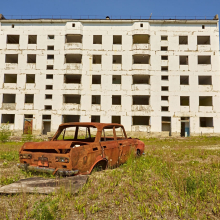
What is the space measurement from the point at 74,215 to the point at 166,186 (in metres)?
2.36

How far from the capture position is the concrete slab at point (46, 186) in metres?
3.68

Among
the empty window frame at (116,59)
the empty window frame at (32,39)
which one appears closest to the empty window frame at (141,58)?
the empty window frame at (116,59)

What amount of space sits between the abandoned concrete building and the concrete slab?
22.3m

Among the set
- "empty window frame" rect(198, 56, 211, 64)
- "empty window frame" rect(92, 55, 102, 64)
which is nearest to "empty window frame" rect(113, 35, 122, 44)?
"empty window frame" rect(92, 55, 102, 64)

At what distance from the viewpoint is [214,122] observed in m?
26.0

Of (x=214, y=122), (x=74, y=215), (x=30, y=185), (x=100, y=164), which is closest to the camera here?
(x=74, y=215)

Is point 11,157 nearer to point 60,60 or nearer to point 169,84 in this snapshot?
point 60,60

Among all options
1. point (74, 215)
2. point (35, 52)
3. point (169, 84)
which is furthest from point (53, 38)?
point (74, 215)

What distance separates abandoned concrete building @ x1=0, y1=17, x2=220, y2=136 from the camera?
2655cm

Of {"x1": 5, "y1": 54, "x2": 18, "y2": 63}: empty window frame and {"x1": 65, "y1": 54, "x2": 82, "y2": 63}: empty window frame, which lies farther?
{"x1": 5, "y1": 54, "x2": 18, "y2": 63}: empty window frame

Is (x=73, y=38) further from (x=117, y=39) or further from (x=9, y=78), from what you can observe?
(x=9, y=78)

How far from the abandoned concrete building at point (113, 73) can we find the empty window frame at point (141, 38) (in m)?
0.29

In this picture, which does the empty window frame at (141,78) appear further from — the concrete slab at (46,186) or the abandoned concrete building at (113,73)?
the concrete slab at (46,186)

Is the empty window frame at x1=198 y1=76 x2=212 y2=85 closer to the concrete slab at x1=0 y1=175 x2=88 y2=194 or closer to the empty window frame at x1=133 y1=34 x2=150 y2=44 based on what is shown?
the empty window frame at x1=133 y1=34 x2=150 y2=44
